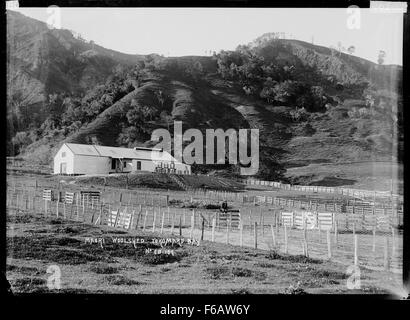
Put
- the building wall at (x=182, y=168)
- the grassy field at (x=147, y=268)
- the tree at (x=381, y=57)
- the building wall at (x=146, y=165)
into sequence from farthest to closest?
1. the building wall at (x=146, y=165)
2. the building wall at (x=182, y=168)
3. the tree at (x=381, y=57)
4. the grassy field at (x=147, y=268)

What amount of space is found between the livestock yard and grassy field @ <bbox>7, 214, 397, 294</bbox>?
1 centimetres

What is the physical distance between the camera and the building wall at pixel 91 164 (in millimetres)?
6211

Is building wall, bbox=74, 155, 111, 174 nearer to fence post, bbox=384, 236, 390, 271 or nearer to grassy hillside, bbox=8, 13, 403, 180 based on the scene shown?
grassy hillside, bbox=8, 13, 403, 180

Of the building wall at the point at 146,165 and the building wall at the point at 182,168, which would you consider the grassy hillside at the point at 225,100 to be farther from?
the building wall at the point at 146,165

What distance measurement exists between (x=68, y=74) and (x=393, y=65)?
4118 mm

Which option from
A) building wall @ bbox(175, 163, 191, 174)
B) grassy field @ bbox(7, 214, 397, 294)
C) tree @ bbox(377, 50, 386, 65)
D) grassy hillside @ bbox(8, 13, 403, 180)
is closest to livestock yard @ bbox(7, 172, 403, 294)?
grassy field @ bbox(7, 214, 397, 294)

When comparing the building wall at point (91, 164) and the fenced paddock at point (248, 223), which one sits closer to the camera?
the fenced paddock at point (248, 223)

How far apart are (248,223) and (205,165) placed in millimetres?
989

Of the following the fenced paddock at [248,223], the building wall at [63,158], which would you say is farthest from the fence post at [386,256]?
the building wall at [63,158]

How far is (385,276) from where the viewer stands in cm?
579

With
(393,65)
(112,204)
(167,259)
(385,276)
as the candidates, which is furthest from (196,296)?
(393,65)

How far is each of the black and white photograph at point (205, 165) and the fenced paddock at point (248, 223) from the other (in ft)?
0.06

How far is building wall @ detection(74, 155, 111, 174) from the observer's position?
6211 millimetres
